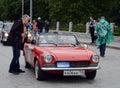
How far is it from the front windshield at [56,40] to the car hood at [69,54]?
80 cm

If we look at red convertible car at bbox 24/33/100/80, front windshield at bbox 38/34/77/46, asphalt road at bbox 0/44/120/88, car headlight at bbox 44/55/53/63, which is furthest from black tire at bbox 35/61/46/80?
front windshield at bbox 38/34/77/46

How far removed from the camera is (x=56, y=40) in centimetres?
1262

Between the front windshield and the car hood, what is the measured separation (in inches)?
31.5

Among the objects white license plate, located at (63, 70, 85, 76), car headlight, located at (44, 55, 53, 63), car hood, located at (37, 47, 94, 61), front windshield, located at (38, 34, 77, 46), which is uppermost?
front windshield, located at (38, 34, 77, 46)

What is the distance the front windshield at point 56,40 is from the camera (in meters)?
12.5

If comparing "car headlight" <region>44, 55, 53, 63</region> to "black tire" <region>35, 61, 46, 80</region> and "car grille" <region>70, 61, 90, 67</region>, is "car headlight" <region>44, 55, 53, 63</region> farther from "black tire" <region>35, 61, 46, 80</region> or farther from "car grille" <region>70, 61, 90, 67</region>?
"car grille" <region>70, 61, 90, 67</region>

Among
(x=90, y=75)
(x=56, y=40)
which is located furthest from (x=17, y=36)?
(x=90, y=75)

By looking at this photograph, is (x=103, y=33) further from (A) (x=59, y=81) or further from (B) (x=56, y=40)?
(A) (x=59, y=81)

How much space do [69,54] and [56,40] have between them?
1.53m

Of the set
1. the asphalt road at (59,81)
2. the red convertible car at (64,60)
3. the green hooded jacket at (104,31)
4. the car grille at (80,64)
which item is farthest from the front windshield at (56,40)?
the green hooded jacket at (104,31)

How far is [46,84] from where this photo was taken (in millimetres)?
11008

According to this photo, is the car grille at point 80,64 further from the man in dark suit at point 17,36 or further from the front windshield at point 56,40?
the man in dark suit at point 17,36

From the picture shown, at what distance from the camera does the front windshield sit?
492 inches

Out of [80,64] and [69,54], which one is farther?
[69,54]
